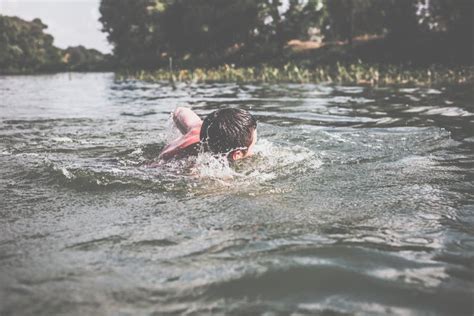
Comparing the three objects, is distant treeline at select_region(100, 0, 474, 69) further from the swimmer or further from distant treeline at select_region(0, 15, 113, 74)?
the swimmer

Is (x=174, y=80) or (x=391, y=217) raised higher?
(x=174, y=80)

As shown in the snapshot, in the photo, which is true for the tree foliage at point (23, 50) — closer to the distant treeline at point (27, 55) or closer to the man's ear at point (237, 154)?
the distant treeline at point (27, 55)

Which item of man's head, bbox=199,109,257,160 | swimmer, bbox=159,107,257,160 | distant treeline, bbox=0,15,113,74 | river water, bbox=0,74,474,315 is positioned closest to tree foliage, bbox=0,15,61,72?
distant treeline, bbox=0,15,113,74

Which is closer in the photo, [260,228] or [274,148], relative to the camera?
[260,228]

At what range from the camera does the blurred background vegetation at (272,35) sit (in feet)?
86.8

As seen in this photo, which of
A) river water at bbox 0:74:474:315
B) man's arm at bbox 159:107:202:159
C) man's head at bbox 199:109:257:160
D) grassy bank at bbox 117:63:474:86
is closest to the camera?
river water at bbox 0:74:474:315

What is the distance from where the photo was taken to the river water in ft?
7.00

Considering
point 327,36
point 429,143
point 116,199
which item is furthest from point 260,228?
point 327,36

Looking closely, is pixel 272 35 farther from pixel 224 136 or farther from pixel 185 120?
pixel 224 136

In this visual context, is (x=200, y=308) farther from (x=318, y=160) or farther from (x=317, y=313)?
(x=318, y=160)

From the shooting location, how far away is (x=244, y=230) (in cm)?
289

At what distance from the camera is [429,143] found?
19.2 feet

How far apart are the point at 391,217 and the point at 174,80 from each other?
21.4m

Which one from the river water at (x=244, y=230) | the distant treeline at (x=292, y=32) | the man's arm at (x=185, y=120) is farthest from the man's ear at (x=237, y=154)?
the distant treeline at (x=292, y=32)
